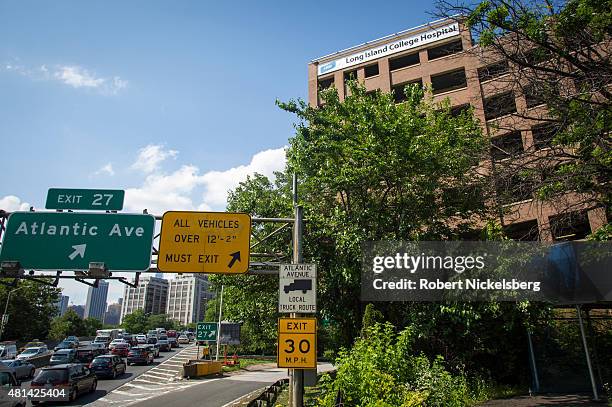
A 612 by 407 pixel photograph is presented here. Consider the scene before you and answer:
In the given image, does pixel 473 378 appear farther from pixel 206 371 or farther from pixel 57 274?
pixel 206 371

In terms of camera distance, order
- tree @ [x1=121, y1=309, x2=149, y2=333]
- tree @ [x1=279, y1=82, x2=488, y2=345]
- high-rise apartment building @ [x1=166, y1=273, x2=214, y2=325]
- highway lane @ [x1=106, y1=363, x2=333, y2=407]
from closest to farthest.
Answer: tree @ [x1=279, y1=82, x2=488, y2=345]
highway lane @ [x1=106, y1=363, x2=333, y2=407]
tree @ [x1=121, y1=309, x2=149, y2=333]
high-rise apartment building @ [x1=166, y1=273, x2=214, y2=325]

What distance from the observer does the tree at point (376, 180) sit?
15.1 meters

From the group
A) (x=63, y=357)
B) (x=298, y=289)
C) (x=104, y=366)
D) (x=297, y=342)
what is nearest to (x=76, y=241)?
(x=298, y=289)

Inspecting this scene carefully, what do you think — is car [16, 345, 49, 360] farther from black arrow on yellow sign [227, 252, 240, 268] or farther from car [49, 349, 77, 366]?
black arrow on yellow sign [227, 252, 240, 268]

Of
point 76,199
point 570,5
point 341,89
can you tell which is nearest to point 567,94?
point 570,5

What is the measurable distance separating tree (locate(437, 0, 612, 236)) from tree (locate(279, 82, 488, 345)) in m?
3.30

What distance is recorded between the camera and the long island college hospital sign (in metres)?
35.1

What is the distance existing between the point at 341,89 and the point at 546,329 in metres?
29.4

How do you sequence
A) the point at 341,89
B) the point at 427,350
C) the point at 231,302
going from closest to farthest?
the point at 427,350
the point at 231,302
the point at 341,89

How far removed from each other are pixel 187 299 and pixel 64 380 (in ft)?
578

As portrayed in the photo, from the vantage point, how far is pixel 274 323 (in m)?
22.1

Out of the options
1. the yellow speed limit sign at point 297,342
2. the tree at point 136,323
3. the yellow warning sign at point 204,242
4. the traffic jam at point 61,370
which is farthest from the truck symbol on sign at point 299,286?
the tree at point 136,323

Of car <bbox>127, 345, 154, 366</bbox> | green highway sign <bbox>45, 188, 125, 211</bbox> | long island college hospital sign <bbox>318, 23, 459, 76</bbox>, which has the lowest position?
car <bbox>127, 345, 154, 366</bbox>

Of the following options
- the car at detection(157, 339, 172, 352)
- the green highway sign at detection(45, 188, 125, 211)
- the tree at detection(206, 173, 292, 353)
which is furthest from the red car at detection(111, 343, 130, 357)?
the green highway sign at detection(45, 188, 125, 211)
